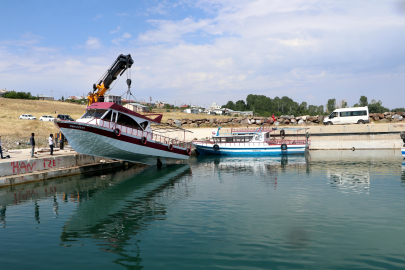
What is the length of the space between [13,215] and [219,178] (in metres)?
13.7

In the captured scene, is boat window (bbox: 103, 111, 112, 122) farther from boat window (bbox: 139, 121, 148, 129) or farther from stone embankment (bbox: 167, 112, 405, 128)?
stone embankment (bbox: 167, 112, 405, 128)

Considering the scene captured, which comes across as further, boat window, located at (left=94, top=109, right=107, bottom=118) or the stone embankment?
the stone embankment

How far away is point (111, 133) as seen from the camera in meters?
21.4

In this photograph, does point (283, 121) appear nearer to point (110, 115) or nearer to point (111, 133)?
point (110, 115)

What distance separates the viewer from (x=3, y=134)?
3431 centimetres

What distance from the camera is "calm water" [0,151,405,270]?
8.22 m

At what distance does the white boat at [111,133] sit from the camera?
789 inches

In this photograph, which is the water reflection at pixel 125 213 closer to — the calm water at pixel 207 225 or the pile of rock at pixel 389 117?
the calm water at pixel 207 225

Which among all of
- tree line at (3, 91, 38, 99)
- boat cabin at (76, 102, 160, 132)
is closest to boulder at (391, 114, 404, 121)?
boat cabin at (76, 102, 160, 132)

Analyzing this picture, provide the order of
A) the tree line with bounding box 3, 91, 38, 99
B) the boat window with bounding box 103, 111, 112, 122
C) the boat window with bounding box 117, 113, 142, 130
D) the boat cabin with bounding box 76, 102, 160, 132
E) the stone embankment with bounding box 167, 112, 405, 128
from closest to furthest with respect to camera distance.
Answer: the boat cabin with bounding box 76, 102, 160, 132 < the boat window with bounding box 103, 111, 112, 122 < the boat window with bounding box 117, 113, 142, 130 < the stone embankment with bounding box 167, 112, 405, 128 < the tree line with bounding box 3, 91, 38, 99

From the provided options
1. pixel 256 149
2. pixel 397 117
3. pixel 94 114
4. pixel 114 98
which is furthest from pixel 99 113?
pixel 397 117

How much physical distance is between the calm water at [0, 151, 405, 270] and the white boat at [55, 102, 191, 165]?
3.04 metres

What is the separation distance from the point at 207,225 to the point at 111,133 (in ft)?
42.7

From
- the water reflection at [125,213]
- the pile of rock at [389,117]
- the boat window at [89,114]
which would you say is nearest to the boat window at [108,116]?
the boat window at [89,114]
